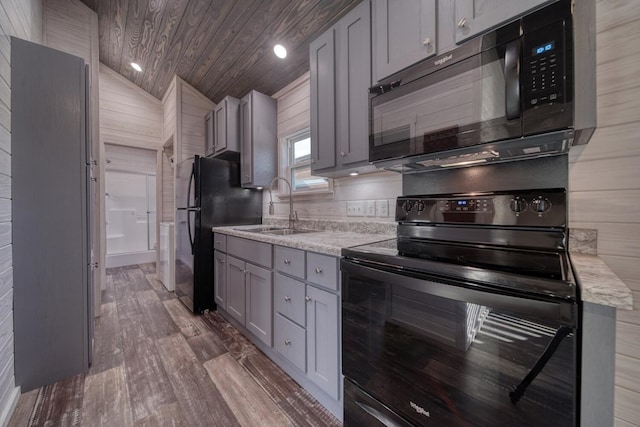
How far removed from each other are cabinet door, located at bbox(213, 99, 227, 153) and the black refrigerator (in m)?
0.32

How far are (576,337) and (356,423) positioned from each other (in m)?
0.94

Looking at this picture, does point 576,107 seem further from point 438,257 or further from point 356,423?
point 356,423

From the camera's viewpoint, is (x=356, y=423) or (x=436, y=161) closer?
(x=356, y=423)

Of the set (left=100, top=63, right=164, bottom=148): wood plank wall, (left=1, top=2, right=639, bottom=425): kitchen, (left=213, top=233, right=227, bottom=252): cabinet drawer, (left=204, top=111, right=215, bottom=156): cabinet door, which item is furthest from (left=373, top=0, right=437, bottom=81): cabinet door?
(left=100, top=63, right=164, bottom=148): wood plank wall

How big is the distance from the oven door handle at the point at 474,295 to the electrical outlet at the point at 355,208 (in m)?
0.83

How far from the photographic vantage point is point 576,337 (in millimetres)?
629

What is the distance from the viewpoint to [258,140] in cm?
261

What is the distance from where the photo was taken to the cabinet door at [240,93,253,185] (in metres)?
2.60

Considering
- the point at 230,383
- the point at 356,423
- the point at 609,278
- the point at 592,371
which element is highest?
the point at 609,278

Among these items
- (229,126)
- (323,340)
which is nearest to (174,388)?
(323,340)

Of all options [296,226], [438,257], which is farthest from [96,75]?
[438,257]

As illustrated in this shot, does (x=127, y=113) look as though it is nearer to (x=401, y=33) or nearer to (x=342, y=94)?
(x=342, y=94)

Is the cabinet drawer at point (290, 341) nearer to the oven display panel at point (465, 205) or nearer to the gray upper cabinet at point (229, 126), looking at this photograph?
the oven display panel at point (465, 205)

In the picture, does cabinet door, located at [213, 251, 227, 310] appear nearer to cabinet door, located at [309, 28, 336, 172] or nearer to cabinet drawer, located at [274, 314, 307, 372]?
cabinet drawer, located at [274, 314, 307, 372]
